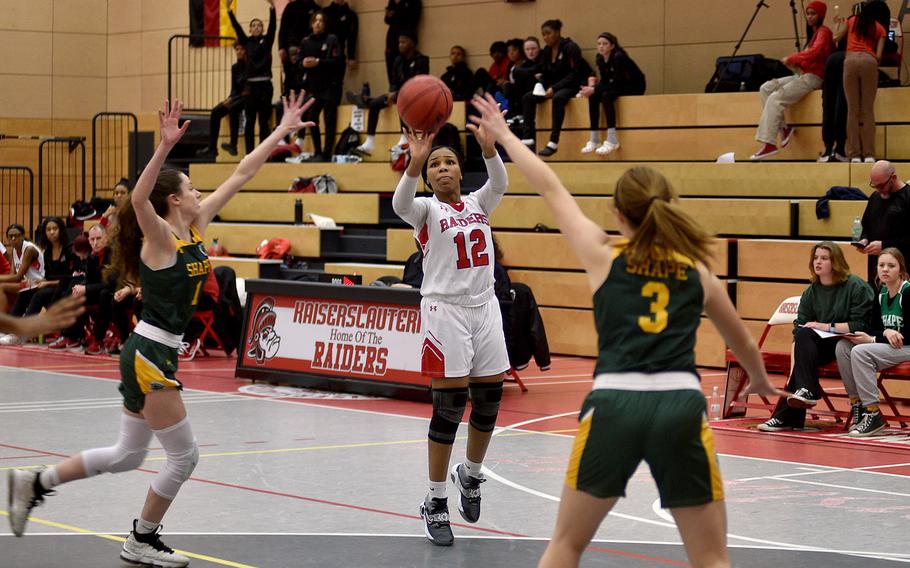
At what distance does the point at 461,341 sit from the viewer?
6906mm

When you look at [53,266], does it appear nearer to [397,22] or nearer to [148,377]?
[397,22]

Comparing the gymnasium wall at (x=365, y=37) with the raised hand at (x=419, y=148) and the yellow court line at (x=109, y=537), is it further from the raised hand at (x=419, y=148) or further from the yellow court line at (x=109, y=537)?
the yellow court line at (x=109, y=537)

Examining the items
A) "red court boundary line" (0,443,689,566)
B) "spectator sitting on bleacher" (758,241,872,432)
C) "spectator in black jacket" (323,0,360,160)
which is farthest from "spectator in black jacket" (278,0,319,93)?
"red court boundary line" (0,443,689,566)

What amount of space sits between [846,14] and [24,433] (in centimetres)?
1200

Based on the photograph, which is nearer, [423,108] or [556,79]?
[423,108]

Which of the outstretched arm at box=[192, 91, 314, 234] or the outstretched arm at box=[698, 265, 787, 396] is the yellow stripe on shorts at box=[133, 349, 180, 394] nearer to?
the outstretched arm at box=[192, 91, 314, 234]

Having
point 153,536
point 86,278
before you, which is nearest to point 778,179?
point 86,278

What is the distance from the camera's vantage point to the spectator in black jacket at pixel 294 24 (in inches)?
866

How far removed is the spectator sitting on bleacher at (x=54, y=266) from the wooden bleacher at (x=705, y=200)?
344cm

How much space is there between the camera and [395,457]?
926 cm

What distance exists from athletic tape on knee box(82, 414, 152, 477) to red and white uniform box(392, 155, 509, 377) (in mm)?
1550

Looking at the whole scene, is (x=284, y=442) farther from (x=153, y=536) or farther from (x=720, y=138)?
(x=720, y=138)

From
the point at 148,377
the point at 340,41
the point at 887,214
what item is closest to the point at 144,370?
the point at 148,377

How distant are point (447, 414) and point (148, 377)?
1648 millimetres
